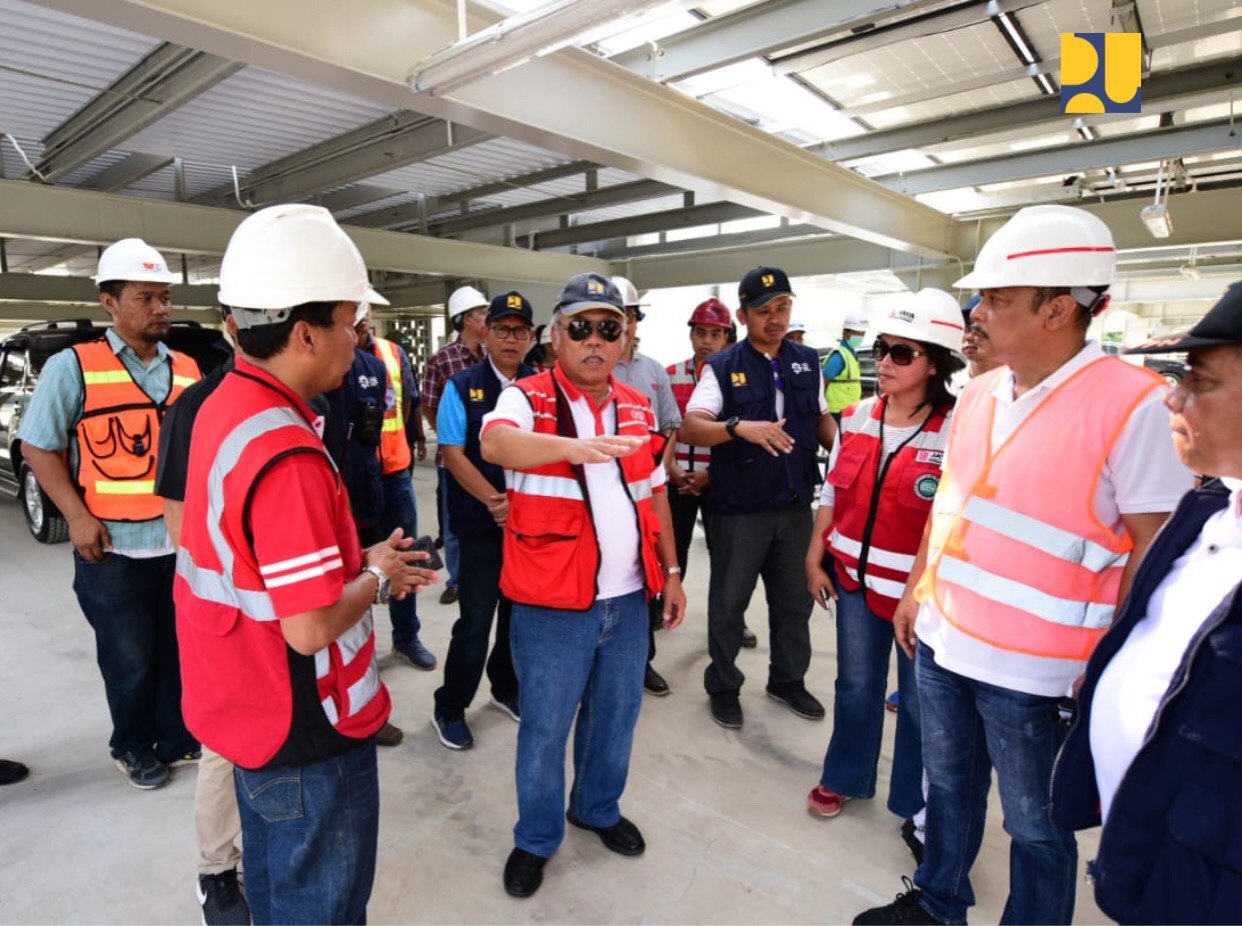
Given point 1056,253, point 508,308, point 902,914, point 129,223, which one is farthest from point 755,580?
point 129,223

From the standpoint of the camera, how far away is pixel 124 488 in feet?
7.97

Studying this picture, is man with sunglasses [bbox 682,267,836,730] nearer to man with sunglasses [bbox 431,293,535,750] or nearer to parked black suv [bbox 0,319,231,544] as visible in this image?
man with sunglasses [bbox 431,293,535,750]

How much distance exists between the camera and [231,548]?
1206 millimetres

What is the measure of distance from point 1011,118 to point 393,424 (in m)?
4.59

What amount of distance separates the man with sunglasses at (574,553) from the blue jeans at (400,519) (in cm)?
168

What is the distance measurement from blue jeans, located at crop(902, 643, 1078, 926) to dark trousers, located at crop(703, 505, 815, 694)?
48.6 inches

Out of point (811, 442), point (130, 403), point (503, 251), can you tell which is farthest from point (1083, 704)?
point (503, 251)

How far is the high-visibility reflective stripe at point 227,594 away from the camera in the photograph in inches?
47.9

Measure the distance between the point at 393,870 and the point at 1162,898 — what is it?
2.02 m

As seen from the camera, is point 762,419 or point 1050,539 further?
point 762,419

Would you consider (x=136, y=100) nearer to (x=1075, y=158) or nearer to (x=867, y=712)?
(x=867, y=712)

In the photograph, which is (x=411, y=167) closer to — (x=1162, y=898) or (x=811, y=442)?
(x=811, y=442)

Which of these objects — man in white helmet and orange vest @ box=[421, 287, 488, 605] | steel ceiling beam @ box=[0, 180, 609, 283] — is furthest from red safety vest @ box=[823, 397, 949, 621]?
steel ceiling beam @ box=[0, 180, 609, 283]

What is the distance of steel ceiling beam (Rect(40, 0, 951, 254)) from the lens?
103 inches
